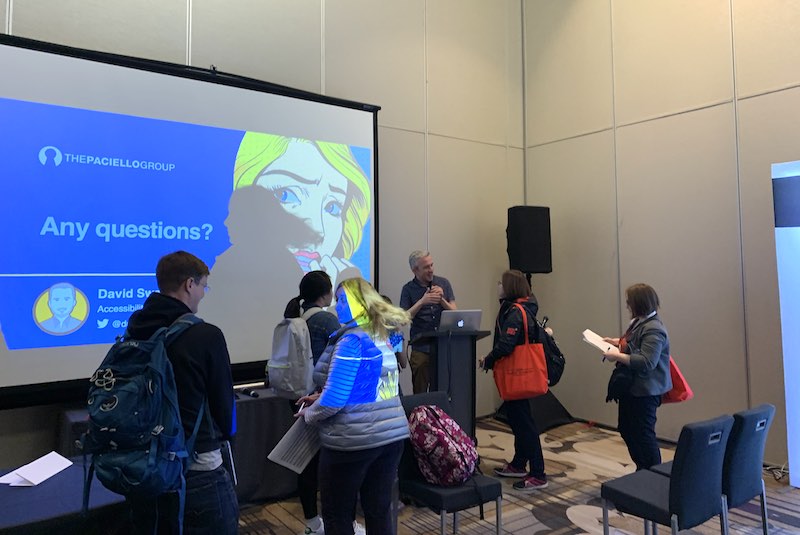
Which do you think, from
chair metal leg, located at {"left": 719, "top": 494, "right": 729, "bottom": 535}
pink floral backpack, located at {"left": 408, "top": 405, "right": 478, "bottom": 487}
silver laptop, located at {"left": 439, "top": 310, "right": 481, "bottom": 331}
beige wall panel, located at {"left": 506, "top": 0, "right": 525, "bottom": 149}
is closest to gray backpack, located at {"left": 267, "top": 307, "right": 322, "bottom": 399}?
pink floral backpack, located at {"left": 408, "top": 405, "right": 478, "bottom": 487}

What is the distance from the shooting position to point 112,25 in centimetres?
390

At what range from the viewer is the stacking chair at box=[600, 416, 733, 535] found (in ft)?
7.75

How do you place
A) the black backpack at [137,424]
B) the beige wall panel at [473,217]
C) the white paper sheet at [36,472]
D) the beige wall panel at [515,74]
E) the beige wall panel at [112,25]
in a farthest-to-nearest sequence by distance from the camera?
1. the beige wall panel at [515,74]
2. the beige wall panel at [473,217]
3. the beige wall panel at [112,25]
4. the white paper sheet at [36,472]
5. the black backpack at [137,424]

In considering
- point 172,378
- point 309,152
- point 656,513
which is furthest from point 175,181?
point 656,513

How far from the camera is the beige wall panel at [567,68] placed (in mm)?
5660

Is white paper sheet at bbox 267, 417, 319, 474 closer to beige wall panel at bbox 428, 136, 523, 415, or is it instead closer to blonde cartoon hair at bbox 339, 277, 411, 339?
blonde cartoon hair at bbox 339, 277, 411, 339

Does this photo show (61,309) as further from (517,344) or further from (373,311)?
(517,344)

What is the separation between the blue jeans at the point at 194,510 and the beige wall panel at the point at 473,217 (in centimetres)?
Answer: 401

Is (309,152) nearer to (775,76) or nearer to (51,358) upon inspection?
(51,358)

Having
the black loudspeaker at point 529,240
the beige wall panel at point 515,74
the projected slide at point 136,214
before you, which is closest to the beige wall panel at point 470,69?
the beige wall panel at point 515,74

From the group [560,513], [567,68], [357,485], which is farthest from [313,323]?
[567,68]

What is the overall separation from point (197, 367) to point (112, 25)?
319cm

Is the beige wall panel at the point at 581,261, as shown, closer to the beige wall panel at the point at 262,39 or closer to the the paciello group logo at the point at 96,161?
the beige wall panel at the point at 262,39

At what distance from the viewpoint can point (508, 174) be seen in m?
6.33
